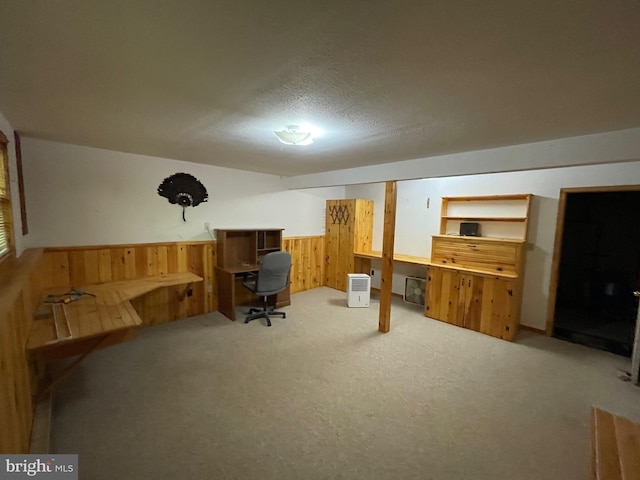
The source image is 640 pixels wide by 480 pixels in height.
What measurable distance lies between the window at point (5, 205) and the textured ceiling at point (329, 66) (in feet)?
1.02

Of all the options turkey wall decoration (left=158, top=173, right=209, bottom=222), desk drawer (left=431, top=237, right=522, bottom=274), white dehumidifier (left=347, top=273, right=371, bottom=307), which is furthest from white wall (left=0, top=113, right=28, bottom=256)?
desk drawer (left=431, top=237, right=522, bottom=274)

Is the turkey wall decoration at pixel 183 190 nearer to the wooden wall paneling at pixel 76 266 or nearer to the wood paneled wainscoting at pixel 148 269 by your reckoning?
the wood paneled wainscoting at pixel 148 269

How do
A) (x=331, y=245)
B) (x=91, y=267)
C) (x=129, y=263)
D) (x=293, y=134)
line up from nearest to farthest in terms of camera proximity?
(x=293, y=134)
(x=91, y=267)
(x=129, y=263)
(x=331, y=245)

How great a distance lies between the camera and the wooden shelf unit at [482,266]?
3.58 metres

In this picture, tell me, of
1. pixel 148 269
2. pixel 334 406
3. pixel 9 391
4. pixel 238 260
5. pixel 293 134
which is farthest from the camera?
pixel 238 260

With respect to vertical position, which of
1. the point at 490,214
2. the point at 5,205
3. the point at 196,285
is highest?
the point at 490,214

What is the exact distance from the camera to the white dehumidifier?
4.66 m

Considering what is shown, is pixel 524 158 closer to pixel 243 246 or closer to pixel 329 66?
pixel 329 66

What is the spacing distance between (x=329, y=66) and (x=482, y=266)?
12.0 feet

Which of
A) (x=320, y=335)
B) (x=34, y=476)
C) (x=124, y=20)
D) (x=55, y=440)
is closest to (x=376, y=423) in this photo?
(x=320, y=335)

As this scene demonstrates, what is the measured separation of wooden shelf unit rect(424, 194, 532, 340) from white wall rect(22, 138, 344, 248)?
3080 mm

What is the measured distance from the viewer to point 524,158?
2492 millimetres

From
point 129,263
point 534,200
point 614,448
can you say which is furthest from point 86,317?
point 534,200

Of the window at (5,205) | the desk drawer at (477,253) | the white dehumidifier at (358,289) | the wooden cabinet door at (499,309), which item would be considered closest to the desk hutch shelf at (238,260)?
the white dehumidifier at (358,289)
